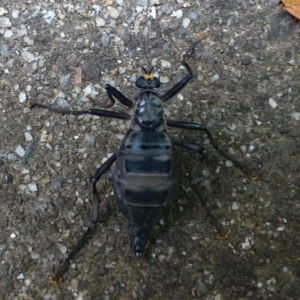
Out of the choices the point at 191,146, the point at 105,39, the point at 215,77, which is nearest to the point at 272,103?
the point at 215,77

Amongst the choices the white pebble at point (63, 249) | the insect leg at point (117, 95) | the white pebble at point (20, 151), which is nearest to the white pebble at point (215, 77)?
the insect leg at point (117, 95)

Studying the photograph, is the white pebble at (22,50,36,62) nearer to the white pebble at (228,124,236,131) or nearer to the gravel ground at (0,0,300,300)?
the gravel ground at (0,0,300,300)

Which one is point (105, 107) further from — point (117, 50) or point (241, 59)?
point (241, 59)

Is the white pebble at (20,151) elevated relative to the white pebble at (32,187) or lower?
elevated

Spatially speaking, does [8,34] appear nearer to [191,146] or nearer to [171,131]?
[171,131]

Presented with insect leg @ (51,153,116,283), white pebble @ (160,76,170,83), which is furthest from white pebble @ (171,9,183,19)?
insect leg @ (51,153,116,283)

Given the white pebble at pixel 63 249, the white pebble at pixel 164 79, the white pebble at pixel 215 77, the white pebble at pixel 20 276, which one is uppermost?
the white pebble at pixel 215 77

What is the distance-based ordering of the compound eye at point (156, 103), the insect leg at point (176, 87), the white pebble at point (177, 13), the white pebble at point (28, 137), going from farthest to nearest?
1. the white pebble at point (177, 13)
2. the white pebble at point (28, 137)
3. the insect leg at point (176, 87)
4. the compound eye at point (156, 103)

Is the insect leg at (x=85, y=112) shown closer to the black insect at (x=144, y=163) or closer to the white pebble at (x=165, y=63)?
the black insect at (x=144, y=163)
